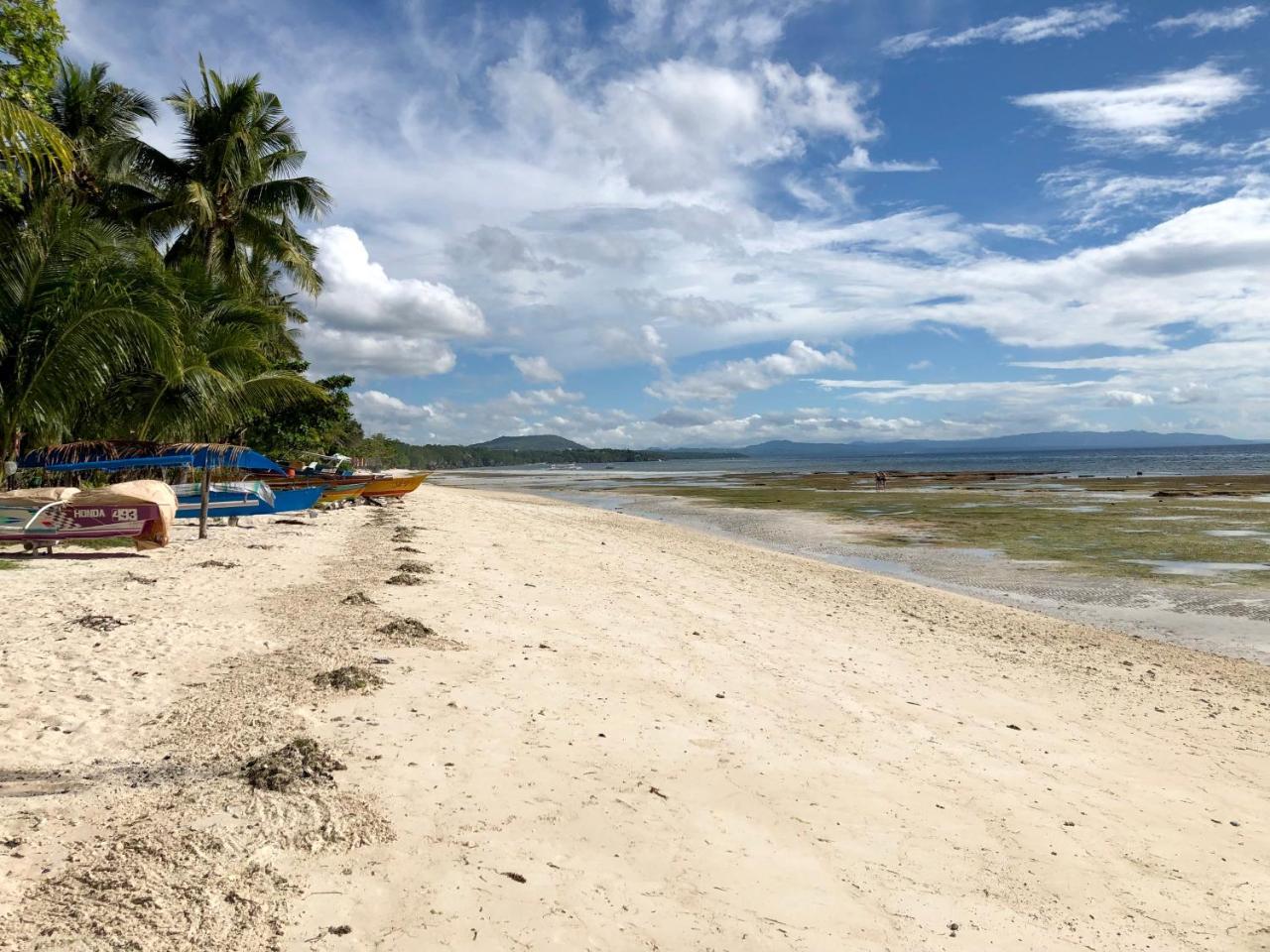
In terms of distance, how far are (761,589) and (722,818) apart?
898 cm

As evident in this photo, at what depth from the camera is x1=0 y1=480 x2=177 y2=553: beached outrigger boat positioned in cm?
1098

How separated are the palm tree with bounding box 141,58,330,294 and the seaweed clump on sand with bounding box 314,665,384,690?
1810cm

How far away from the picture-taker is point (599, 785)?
14.9ft

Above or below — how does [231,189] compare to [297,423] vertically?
above

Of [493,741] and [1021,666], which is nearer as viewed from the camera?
[493,741]

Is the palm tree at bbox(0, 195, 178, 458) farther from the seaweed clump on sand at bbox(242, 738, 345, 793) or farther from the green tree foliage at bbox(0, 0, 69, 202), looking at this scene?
the seaweed clump on sand at bbox(242, 738, 345, 793)

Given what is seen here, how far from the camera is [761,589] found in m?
13.1

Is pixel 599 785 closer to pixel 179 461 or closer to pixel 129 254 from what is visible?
pixel 179 461

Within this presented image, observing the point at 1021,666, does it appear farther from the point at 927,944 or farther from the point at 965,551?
the point at 965,551

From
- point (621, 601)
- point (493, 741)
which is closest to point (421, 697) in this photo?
point (493, 741)

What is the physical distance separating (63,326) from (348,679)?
12.1 metres

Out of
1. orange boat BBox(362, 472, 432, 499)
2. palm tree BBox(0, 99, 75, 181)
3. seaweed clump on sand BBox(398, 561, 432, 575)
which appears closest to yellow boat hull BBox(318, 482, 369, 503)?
orange boat BBox(362, 472, 432, 499)

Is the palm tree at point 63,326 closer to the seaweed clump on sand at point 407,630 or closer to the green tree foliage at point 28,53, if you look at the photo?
the green tree foliage at point 28,53

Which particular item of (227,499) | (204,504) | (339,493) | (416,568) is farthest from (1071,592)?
(339,493)
